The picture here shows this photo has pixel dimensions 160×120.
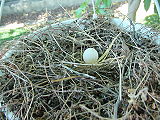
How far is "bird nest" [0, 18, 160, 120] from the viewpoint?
0.33 meters

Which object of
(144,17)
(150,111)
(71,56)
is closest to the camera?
(150,111)

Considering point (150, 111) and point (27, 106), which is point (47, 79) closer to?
point (27, 106)

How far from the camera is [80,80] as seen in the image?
1.29 ft

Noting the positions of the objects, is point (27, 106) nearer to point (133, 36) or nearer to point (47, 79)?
point (47, 79)

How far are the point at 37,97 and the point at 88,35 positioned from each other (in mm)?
214

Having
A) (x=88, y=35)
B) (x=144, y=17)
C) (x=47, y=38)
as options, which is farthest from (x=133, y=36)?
(x=144, y=17)

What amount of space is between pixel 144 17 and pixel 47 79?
65.8 inches

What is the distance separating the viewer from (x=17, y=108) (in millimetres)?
375

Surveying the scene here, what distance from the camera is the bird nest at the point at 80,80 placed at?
0.33m

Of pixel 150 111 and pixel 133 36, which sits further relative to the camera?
pixel 133 36

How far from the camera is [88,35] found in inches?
20.6

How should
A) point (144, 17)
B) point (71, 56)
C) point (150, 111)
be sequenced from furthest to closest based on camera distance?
point (144, 17)
point (71, 56)
point (150, 111)

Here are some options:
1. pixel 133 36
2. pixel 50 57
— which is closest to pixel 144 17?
pixel 133 36

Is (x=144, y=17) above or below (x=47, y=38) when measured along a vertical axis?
below
